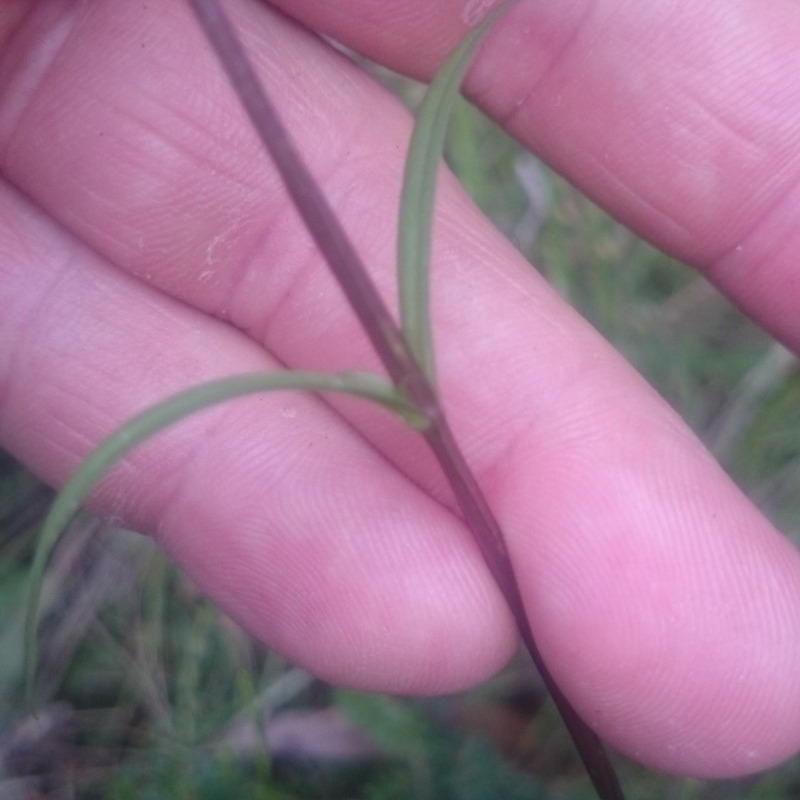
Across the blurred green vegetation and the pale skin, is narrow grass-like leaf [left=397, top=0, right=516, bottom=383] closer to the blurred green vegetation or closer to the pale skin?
the pale skin

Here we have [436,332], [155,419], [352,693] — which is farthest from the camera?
[352,693]

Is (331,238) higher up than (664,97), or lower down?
lower down

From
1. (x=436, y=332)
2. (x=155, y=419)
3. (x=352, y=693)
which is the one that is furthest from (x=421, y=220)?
(x=352, y=693)

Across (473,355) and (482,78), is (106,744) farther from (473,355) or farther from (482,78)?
(482,78)

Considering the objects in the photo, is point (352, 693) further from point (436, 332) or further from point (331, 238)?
point (331, 238)

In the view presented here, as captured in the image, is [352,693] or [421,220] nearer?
[421,220]

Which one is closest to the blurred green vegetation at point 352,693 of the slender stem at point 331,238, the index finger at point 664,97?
the index finger at point 664,97
